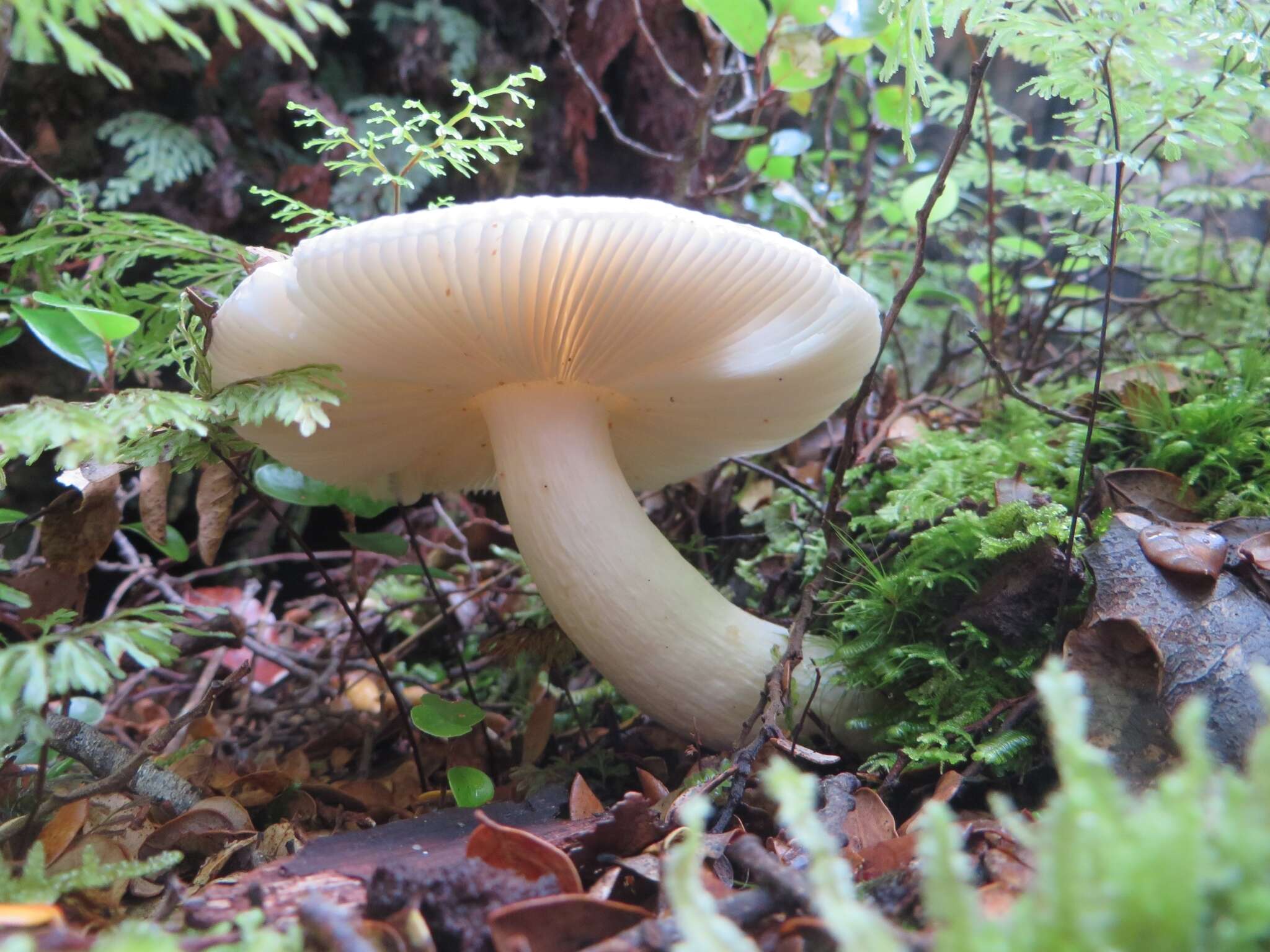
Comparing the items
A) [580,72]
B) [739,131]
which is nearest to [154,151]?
[580,72]

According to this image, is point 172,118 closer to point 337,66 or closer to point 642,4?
point 337,66

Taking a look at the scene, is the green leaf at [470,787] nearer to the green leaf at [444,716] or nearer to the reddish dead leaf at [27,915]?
the green leaf at [444,716]

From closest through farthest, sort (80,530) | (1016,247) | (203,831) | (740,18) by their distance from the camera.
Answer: (203,831), (80,530), (740,18), (1016,247)

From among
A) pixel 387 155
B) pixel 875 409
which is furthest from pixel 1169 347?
pixel 387 155

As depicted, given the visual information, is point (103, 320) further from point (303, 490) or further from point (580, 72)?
point (580, 72)

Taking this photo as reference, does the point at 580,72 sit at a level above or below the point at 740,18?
below

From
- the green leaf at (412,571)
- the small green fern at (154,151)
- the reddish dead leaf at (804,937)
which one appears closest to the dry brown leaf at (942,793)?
the reddish dead leaf at (804,937)
